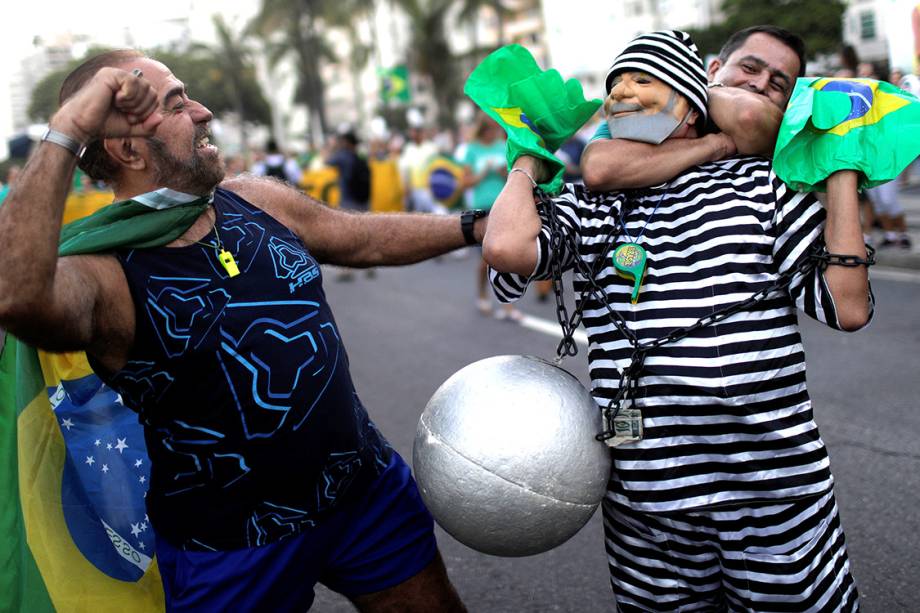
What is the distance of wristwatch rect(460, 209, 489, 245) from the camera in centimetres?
270

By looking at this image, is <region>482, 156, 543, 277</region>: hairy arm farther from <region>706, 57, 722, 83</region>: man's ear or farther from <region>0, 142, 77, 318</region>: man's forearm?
<region>0, 142, 77, 318</region>: man's forearm

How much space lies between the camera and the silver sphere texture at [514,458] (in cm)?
199

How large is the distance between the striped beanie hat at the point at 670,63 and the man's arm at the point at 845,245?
346 mm

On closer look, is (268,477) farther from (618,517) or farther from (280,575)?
(618,517)

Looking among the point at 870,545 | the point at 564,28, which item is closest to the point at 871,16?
the point at 564,28

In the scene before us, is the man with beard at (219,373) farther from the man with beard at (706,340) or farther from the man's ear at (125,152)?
the man with beard at (706,340)

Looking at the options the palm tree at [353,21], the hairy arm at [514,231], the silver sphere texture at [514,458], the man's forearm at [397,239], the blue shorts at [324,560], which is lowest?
the palm tree at [353,21]

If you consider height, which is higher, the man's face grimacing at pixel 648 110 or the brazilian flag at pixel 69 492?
the man's face grimacing at pixel 648 110

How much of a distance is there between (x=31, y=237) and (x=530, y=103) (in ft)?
3.63

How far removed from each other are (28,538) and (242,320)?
2.81ft

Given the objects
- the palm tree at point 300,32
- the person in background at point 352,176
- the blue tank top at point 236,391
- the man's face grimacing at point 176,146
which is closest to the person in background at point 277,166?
the person in background at point 352,176

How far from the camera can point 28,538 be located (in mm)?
2469

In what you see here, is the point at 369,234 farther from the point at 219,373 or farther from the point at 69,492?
the point at 69,492

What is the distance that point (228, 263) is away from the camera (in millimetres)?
2248
